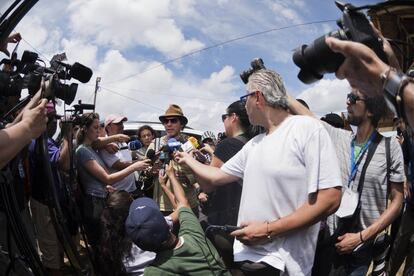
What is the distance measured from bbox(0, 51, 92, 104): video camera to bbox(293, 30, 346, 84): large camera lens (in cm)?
134

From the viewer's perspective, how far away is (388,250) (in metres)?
2.22

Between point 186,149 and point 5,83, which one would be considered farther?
point 186,149

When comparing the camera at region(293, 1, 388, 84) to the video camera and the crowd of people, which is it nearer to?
the crowd of people

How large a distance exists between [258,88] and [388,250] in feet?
3.97

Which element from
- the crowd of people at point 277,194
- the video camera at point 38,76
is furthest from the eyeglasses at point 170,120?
the video camera at point 38,76

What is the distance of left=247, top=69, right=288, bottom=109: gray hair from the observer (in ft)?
6.26

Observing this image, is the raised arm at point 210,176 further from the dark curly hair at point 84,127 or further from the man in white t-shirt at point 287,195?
the dark curly hair at point 84,127

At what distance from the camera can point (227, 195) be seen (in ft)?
9.15

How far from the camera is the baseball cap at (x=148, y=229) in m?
1.84

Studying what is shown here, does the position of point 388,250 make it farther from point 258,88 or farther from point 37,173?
point 37,173

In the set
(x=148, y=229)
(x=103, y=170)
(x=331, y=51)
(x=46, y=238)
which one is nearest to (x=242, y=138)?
(x=148, y=229)

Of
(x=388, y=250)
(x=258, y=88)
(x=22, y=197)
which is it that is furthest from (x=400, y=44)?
(x=22, y=197)

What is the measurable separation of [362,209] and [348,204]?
0.14 meters

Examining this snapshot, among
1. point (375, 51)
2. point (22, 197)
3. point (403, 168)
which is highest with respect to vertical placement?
point (375, 51)
